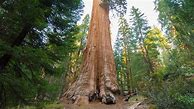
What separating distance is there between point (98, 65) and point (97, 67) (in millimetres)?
163

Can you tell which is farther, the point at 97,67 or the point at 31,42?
the point at 97,67

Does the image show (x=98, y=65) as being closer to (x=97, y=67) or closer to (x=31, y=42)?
(x=97, y=67)

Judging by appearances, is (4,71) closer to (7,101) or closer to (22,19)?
(7,101)

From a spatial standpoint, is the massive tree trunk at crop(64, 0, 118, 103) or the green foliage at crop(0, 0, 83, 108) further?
the massive tree trunk at crop(64, 0, 118, 103)

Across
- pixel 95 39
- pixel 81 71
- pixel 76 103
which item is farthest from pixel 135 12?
pixel 76 103

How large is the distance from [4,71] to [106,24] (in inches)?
416

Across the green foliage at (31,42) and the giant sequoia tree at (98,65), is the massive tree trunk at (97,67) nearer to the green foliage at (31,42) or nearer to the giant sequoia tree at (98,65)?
the giant sequoia tree at (98,65)

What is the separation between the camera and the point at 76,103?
13211 mm

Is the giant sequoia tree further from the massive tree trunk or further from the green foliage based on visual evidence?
the green foliage

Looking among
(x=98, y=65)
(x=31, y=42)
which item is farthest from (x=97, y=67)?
(x=31, y=42)

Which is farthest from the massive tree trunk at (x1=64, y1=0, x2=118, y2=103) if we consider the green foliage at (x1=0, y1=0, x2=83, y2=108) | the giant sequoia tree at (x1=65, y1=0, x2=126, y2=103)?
the green foliage at (x1=0, y1=0, x2=83, y2=108)

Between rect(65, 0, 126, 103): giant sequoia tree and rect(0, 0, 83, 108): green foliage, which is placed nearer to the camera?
rect(0, 0, 83, 108): green foliage

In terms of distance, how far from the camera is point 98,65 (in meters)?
16.0

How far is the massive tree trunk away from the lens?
46.2 ft
